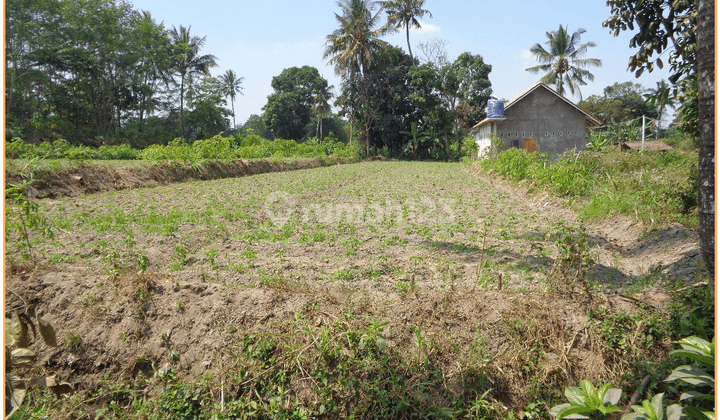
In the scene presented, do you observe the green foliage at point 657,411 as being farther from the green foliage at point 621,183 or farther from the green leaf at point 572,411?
the green foliage at point 621,183

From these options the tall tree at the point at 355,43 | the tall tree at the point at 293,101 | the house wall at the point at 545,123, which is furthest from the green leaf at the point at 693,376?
the tall tree at the point at 293,101

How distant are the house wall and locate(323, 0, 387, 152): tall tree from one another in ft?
41.2

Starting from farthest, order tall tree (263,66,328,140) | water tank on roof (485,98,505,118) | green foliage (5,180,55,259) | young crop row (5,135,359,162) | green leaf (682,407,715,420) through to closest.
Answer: tall tree (263,66,328,140)
water tank on roof (485,98,505,118)
young crop row (5,135,359,162)
green foliage (5,180,55,259)
green leaf (682,407,715,420)

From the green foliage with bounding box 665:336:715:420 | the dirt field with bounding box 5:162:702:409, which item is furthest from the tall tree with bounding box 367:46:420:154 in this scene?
the green foliage with bounding box 665:336:715:420

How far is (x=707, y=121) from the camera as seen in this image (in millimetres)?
2145

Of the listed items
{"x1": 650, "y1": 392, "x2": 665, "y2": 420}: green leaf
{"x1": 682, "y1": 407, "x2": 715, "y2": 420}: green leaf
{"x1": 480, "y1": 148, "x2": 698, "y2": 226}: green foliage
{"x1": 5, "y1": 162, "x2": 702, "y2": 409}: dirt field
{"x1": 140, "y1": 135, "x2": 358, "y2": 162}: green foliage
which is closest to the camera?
{"x1": 650, "y1": 392, "x2": 665, "y2": 420}: green leaf

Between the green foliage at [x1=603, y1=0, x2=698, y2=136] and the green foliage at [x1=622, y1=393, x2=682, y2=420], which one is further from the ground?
the green foliage at [x1=603, y1=0, x2=698, y2=136]

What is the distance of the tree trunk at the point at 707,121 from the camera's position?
2.12 m

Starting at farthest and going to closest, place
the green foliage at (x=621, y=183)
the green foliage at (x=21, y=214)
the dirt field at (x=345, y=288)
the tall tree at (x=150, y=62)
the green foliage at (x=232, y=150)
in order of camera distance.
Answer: the tall tree at (x=150, y=62)
the green foliage at (x=232, y=150)
the green foliage at (x=621, y=183)
the green foliage at (x=21, y=214)
the dirt field at (x=345, y=288)

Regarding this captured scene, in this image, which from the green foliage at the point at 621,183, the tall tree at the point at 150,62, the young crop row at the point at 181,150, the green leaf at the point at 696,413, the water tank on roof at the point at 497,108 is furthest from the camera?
the tall tree at the point at 150,62

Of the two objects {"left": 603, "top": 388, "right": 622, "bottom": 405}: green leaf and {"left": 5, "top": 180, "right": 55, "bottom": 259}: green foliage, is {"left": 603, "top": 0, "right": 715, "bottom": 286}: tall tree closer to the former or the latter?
{"left": 603, "top": 388, "right": 622, "bottom": 405}: green leaf

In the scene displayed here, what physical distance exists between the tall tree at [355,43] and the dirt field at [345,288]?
2805 cm

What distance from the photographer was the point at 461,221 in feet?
23.7

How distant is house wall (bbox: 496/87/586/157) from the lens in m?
24.2
